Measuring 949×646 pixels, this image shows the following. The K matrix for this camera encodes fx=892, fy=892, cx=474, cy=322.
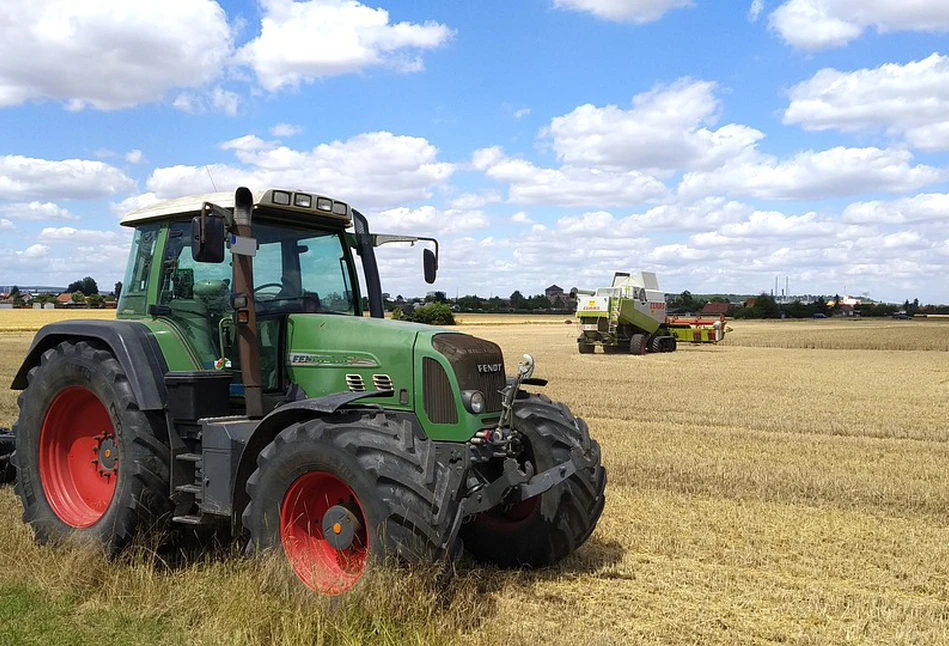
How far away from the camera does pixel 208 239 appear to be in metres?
5.31

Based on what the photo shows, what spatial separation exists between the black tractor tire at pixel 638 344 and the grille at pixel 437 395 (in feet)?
87.2

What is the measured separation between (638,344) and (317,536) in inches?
1060

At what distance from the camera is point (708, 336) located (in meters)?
34.9

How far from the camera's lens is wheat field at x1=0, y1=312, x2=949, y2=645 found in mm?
4641

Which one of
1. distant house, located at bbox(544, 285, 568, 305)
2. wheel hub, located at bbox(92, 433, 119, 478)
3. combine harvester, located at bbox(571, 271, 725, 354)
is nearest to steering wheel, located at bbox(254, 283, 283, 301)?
wheel hub, located at bbox(92, 433, 119, 478)

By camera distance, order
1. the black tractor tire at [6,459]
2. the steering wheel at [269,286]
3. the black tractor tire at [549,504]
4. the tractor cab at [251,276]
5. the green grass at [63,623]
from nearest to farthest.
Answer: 1. the green grass at [63,623]
2. the tractor cab at [251,276]
3. the black tractor tire at [549,504]
4. the steering wheel at [269,286]
5. the black tractor tire at [6,459]

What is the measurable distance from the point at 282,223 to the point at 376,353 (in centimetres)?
146

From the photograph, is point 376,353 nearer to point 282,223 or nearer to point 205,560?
point 282,223

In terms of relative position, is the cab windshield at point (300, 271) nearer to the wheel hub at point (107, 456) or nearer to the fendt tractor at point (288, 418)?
the fendt tractor at point (288, 418)

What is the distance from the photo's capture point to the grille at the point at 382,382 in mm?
5469

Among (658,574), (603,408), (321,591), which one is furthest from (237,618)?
(603,408)

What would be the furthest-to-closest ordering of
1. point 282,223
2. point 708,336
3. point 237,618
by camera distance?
1. point 708,336
2. point 282,223
3. point 237,618

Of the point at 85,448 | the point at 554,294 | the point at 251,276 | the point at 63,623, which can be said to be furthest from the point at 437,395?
the point at 554,294

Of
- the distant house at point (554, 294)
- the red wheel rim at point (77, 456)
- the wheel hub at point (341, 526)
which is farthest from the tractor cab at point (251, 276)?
the distant house at point (554, 294)
